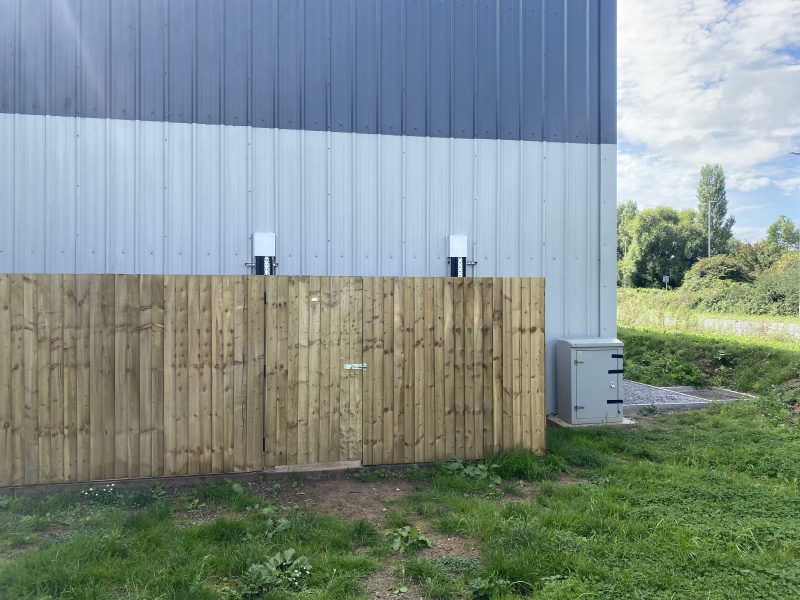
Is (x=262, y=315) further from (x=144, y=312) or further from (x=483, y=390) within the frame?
(x=483, y=390)

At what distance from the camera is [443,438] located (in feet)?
19.1

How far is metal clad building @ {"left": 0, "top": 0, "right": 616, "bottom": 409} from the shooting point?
680 centimetres

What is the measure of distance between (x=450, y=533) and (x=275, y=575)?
1.35 m

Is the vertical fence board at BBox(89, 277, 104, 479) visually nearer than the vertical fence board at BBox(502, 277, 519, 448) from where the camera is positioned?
Yes

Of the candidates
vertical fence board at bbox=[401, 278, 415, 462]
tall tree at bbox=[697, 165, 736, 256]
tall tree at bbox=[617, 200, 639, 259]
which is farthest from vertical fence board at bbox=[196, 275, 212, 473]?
tall tree at bbox=[697, 165, 736, 256]

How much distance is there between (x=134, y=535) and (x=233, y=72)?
543 cm

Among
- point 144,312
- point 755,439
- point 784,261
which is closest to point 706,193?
point 784,261

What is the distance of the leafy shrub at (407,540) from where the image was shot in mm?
3912

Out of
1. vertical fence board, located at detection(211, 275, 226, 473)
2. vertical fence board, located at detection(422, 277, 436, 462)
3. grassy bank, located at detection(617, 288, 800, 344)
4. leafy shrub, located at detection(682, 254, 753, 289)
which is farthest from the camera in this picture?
leafy shrub, located at detection(682, 254, 753, 289)

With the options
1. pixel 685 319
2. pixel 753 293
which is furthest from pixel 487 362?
pixel 753 293

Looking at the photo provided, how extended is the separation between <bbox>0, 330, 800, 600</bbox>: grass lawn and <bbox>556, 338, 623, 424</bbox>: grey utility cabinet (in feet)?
3.58

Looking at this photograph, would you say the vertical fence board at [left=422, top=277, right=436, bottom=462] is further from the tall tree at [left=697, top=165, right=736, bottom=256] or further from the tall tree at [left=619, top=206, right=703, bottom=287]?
the tall tree at [left=697, top=165, right=736, bottom=256]

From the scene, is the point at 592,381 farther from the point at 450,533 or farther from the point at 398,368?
the point at 450,533

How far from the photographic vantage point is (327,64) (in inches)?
286
